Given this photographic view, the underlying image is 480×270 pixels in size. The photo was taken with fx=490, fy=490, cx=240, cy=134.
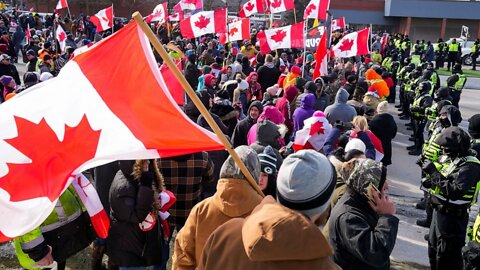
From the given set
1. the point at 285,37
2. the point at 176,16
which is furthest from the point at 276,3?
the point at 176,16

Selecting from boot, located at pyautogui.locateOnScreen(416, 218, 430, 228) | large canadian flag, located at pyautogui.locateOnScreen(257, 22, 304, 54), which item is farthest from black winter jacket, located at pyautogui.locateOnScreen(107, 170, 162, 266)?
large canadian flag, located at pyautogui.locateOnScreen(257, 22, 304, 54)

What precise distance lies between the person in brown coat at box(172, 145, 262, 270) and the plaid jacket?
1270mm

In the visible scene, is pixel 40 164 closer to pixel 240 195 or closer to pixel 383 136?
pixel 240 195

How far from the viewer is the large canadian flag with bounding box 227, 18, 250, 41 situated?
1312 cm

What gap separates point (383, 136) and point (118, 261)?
493 centimetres

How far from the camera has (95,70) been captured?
2973 mm

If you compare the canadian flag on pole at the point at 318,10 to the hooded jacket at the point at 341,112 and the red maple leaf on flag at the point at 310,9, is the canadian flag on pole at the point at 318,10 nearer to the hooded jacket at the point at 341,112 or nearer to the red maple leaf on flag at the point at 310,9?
the red maple leaf on flag at the point at 310,9

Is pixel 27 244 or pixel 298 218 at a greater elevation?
pixel 298 218

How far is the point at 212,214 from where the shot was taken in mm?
3010

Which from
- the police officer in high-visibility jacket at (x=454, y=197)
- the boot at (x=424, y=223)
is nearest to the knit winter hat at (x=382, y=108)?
the boot at (x=424, y=223)

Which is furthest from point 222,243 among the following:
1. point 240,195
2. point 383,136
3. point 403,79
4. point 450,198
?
point 403,79

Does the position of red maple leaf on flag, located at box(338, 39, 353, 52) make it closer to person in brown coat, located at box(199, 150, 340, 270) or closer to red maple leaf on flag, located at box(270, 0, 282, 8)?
red maple leaf on flag, located at box(270, 0, 282, 8)

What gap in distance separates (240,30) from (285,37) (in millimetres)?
2349

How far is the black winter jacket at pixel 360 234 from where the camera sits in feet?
8.89
